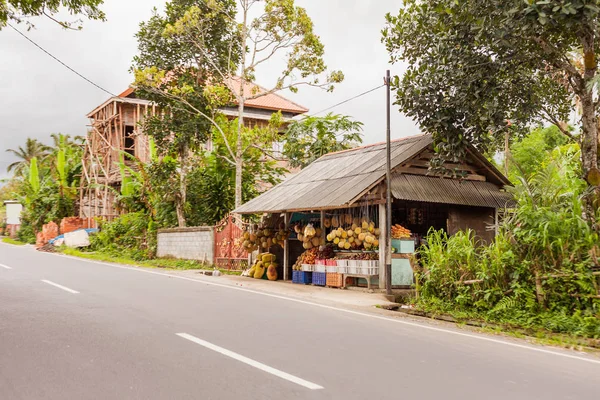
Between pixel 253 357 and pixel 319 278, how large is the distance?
956 cm

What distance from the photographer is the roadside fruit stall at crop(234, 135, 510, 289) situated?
14203 mm

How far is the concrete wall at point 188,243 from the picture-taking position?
22.0m

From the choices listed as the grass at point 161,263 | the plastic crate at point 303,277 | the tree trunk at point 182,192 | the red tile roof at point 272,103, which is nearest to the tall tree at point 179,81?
the tree trunk at point 182,192

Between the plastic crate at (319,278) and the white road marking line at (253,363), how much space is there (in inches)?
332

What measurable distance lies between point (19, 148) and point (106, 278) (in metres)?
59.6

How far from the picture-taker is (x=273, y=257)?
59.9 feet

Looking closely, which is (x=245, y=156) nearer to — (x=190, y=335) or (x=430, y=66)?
(x=430, y=66)

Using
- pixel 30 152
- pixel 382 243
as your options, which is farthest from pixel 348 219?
pixel 30 152

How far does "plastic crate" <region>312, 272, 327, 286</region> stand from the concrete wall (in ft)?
22.6

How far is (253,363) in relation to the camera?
5957 millimetres

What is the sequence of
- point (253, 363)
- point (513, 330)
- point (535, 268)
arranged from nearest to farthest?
point (253, 363), point (513, 330), point (535, 268)

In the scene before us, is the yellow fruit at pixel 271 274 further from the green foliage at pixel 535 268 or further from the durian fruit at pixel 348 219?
the green foliage at pixel 535 268

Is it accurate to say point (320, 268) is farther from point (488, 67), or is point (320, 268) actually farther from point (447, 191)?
point (488, 67)

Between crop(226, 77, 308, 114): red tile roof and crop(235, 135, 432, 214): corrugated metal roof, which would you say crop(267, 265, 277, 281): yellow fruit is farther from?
crop(226, 77, 308, 114): red tile roof
